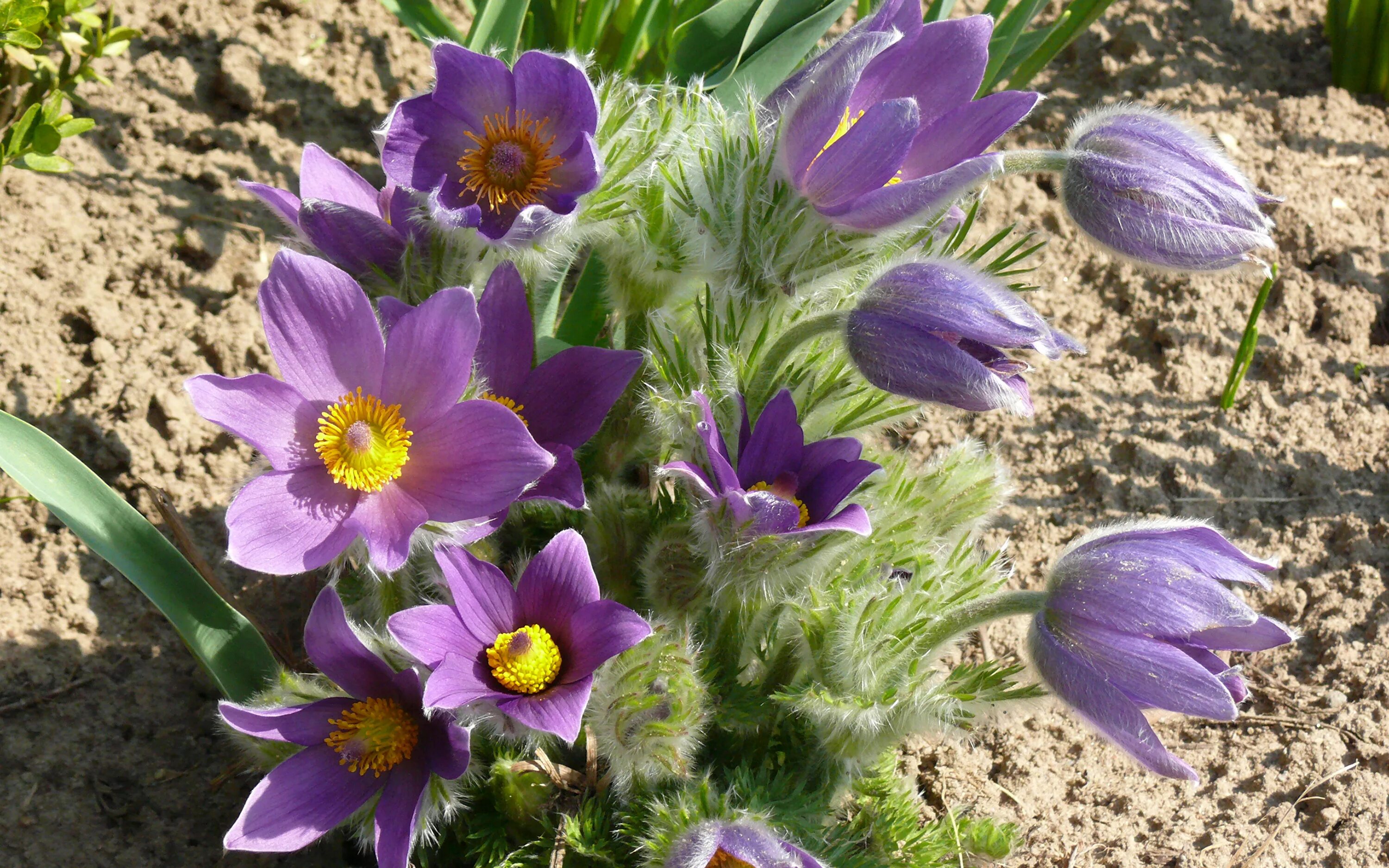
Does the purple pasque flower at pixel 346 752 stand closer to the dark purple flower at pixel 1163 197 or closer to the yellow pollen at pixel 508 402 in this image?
the yellow pollen at pixel 508 402

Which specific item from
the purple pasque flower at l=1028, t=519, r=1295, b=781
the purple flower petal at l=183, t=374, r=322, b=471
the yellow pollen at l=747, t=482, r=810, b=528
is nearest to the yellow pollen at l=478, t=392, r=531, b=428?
the purple flower petal at l=183, t=374, r=322, b=471

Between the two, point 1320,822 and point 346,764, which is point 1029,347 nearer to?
point 346,764

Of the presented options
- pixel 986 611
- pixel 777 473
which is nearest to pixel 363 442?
pixel 777 473

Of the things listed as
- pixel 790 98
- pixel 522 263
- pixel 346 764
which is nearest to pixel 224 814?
pixel 346 764

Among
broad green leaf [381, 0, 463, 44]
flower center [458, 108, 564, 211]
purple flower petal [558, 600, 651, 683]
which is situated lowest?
purple flower petal [558, 600, 651, 683]

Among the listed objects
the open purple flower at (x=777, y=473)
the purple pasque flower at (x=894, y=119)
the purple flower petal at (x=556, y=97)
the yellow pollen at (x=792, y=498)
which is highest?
the purple pasque flower at (x=894, y=119)

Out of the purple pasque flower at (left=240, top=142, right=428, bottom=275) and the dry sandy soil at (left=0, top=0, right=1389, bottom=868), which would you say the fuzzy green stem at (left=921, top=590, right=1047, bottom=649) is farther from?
the purple pasque flower at (left=240, top=142, right=428, bottom=275)

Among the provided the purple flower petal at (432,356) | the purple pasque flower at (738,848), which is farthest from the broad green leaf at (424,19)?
the purple pasque flower at (738,848)
